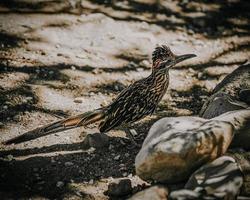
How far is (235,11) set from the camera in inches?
405

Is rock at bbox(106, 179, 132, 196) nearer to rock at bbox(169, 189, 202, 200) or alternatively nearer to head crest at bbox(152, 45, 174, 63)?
rock at bbox(169, 189, 202, 200)

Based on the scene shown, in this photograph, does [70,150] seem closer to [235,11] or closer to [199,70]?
[199,70]

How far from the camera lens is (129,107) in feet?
19.1

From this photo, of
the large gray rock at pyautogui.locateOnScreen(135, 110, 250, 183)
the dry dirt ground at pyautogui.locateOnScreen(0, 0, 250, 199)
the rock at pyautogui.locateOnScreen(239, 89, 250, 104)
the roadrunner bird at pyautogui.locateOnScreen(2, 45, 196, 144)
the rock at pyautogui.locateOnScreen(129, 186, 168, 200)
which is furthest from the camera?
the rock at pyautogui.locateOnScreen(239, 89, 250, 104)

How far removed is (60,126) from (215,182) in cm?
219

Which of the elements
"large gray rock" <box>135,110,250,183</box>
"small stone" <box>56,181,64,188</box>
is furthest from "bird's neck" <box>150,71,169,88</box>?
"small stone" <box>56,181,64,188</box>

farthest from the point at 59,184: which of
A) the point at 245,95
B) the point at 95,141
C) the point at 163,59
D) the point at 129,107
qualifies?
the point at 245,95

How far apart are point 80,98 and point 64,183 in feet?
6.80

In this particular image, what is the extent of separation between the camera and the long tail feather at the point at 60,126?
5.63 meters

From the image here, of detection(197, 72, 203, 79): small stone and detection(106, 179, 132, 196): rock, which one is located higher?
detection(197, 72, 203, 79): small stone

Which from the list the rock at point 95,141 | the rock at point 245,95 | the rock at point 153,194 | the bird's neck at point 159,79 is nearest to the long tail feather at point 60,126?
the rock at point 95,141

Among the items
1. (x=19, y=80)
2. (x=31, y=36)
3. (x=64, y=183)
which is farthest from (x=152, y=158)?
(x=31, y=36)

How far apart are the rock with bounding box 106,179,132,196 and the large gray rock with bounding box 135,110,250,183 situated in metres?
0.20

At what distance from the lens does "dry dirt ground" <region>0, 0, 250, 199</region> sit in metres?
5.53
